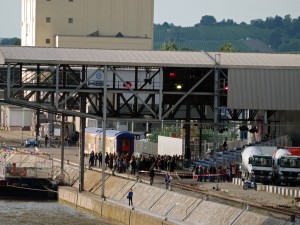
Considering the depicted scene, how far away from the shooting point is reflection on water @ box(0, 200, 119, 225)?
71.6 m

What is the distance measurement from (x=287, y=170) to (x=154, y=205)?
1106cm

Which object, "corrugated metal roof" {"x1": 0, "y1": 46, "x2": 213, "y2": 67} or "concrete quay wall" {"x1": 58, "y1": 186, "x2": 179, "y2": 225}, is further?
"corrugated metal roof" {"x1": 0, "y1": 46, "x2": 213, "y2": 67}

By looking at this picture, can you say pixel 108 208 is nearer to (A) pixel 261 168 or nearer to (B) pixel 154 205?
(B) pixel 154 205

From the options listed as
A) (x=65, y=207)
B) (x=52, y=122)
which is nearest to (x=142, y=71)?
(x=65, y=207)

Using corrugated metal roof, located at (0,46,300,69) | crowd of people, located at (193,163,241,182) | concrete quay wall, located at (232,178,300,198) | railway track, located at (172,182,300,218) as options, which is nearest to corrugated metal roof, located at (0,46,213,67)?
corrugated metal roof, located at (0,46,300,69)

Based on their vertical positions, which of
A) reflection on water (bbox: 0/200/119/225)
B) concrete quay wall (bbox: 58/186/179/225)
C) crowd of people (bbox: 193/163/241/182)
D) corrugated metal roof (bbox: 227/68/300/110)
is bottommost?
reflection on water (bbox: 0/200/119/225)

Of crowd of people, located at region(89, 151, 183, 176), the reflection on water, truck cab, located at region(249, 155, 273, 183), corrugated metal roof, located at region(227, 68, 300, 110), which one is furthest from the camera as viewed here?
crowd of people, located at region(89, 151, 183, 176)

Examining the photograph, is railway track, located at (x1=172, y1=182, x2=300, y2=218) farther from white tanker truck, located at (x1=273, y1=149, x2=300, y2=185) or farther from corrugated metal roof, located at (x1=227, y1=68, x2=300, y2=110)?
corrugated metal roof, located at (x1=227, y1=68, x2=300, y2=110)

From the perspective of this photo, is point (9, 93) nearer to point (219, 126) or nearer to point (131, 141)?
point (219, 126)

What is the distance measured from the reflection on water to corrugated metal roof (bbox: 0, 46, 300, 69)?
8538mm

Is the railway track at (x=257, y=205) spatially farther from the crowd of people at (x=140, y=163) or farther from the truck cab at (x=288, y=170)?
the crowd of people at (x=140, y=163)

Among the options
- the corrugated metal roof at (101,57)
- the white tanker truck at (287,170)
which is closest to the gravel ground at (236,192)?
the white tanker truck at (287,170)

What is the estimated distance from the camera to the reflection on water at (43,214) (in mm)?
71625

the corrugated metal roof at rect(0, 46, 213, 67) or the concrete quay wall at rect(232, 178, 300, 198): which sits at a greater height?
the corrugated metal roof at rect(0, 46, 213, 67)
